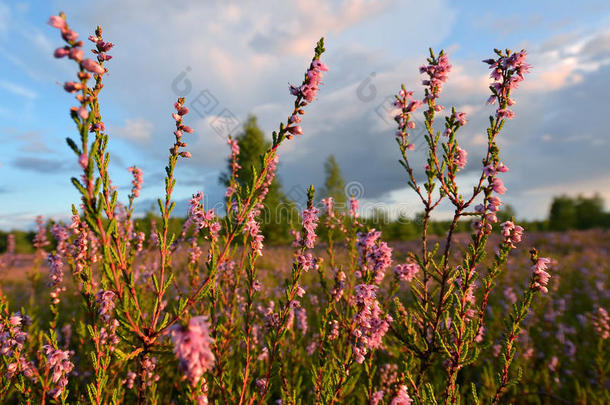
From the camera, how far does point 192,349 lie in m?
1.51

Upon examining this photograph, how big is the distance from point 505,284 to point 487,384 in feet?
24.3

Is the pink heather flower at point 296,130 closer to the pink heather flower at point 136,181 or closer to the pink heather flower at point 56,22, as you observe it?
the pink heather flower at point 56,22

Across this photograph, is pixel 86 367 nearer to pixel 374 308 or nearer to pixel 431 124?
pixel 374 308

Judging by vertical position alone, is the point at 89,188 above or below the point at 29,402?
above

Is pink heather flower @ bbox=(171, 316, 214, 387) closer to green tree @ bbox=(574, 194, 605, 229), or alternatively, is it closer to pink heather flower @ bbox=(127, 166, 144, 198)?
pink heather flower @ bbox=(127, 166, 144, 198)

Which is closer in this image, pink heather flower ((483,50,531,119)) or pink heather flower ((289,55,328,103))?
pink heather flower ((289,55,328,103))

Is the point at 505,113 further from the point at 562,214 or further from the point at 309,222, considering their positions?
the point at 562,214

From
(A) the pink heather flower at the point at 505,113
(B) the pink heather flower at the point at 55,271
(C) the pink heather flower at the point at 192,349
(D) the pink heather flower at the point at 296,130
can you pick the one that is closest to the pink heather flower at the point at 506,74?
(A) the pink heather flower at the point at 505,113

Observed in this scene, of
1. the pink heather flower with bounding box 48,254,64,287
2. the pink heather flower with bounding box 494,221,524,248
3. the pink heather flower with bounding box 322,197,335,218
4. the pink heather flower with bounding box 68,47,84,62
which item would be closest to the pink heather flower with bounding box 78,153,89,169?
the pink heather flower with bounding box 68,47,84,62

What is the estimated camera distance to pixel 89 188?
1.69 metres

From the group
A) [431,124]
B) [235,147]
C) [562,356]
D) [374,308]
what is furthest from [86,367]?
[562,356]

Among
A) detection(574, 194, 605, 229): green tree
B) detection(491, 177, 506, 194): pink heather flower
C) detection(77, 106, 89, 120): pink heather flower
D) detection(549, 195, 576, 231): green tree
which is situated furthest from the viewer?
detection(574, 194, 605, 229): green tree

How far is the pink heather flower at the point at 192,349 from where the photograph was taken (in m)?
1.46

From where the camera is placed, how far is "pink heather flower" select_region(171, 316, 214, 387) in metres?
1.46
